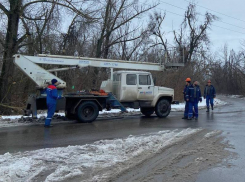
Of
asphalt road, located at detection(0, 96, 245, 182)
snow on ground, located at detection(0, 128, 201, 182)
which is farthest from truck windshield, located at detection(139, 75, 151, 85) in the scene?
snow on ground, located at detection(0, 128, 201, 182)

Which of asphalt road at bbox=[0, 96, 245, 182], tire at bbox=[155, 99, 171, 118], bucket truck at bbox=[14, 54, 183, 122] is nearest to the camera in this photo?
asphalt road at bbox=[0, 96, 245, 182]

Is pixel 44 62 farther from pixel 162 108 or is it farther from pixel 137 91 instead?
pixel 162 108

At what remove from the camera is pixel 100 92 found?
12539 millimetres

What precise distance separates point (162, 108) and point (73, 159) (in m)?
8.53

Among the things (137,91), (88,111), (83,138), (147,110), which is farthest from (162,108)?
(83,138)

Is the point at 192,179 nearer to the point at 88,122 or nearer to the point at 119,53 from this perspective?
the point at 88,122

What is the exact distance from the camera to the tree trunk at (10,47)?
14.3 metres

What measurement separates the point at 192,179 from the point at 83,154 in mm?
2376

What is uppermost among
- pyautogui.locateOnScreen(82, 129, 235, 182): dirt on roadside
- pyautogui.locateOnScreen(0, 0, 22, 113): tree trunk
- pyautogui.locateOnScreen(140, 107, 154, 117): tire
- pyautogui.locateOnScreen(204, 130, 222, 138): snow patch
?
pyautogui.locateOnScreen(0, 0, 22, 113): tree trunk

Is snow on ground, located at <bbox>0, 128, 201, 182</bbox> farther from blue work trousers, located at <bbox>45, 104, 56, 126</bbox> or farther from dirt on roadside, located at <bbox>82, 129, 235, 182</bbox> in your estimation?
blue work trousers, located at <bbox>45, 104, 56, 126</bbox>

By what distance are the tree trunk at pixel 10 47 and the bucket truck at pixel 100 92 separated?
3.71 meters

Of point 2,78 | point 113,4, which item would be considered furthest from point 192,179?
point 113,4

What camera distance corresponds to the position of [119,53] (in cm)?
2667

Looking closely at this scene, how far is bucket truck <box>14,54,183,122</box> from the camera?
11.2 meters
